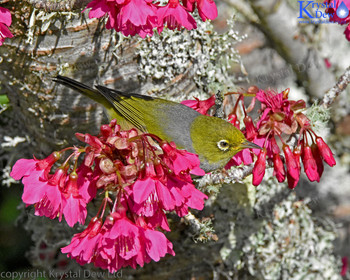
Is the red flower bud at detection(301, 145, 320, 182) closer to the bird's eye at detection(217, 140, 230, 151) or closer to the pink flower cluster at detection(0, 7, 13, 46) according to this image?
the bird's eye at detection(217, 140, 230, 151)

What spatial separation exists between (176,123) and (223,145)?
30cm

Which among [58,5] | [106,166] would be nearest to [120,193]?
[106,166]

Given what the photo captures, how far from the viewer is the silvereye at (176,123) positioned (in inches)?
72.7

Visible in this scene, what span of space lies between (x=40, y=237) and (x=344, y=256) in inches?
83.2

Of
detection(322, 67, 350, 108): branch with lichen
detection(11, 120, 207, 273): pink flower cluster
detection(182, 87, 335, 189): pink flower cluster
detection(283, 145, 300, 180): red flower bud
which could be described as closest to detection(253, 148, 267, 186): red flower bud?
detection(182, 87, 335, 189): pink flower cluster

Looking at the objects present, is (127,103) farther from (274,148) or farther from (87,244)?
(87,244)

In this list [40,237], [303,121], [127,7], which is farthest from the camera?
[40,237]

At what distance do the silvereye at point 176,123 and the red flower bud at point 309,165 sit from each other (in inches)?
9.0

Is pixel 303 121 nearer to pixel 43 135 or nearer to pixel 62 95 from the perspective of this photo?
pixel 62 95

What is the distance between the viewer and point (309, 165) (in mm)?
1718

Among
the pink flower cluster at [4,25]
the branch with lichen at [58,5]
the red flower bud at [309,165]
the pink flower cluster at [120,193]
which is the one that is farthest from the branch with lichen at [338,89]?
the pink flower cluster at [4,25]

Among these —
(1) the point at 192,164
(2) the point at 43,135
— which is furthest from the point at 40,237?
(1) the point at 192,164

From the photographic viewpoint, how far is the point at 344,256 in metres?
3.14

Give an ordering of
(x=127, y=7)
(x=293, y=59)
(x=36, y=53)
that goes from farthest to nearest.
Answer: (x=293, y=59) → (x=36, y=53) → (x=127, y=7)
